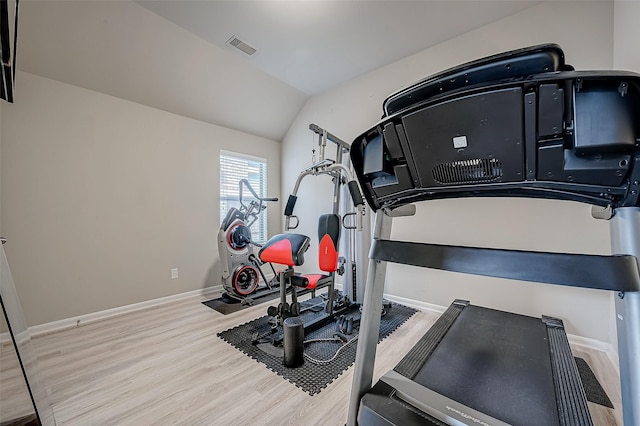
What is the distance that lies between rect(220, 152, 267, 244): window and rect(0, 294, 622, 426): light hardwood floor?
1.97 meters

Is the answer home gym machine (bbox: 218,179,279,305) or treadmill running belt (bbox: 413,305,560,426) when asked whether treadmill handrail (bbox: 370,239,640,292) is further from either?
home gym machine (bbox: 218,179,279,305)

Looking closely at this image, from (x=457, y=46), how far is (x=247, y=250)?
3.40 meters

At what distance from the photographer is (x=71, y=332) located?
92.6 inches

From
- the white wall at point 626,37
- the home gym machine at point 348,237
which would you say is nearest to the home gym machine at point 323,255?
Result: the home gym machine at point 348,237

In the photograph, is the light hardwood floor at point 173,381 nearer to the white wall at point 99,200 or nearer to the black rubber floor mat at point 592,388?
the black rubber floor mat at point 592,388

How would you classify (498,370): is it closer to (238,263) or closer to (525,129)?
(525,129)

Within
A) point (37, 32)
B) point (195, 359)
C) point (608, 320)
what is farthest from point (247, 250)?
point (608, 320)

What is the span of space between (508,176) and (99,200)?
11.6 feet

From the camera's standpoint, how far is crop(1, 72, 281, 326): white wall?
7.53 feet

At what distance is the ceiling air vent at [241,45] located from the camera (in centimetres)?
275

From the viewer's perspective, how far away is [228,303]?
3.06 m

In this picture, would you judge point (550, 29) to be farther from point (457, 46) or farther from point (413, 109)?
point (413, 109)

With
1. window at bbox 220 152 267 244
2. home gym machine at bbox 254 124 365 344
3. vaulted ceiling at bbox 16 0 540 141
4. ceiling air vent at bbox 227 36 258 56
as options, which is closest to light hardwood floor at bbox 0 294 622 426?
home gym machine at bbox 254 124 365 344

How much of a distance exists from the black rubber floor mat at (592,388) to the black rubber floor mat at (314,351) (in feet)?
4.02
